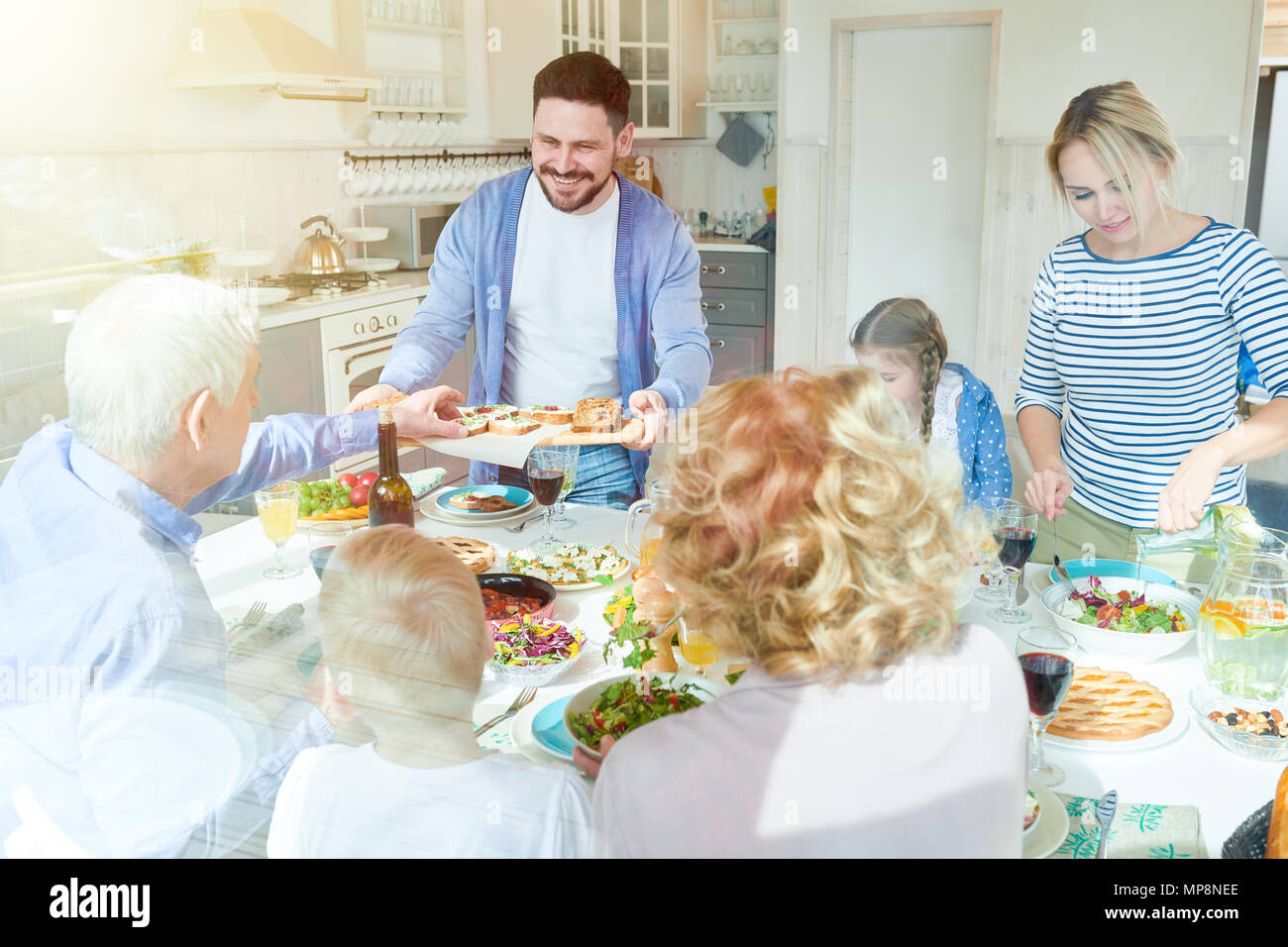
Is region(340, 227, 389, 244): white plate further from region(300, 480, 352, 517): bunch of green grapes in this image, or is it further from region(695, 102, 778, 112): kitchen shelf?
region(300, 480, 352, 517): bunch of green grapes

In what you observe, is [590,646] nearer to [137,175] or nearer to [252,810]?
[252,810]

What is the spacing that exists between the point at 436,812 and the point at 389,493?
427mm

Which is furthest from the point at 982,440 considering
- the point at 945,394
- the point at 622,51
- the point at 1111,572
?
the point at 622,51

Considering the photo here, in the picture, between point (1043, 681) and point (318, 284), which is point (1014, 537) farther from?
point (318, 284)

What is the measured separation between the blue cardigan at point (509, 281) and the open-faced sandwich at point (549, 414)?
12 cm

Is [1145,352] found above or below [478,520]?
above

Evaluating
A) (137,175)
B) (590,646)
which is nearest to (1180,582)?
(590,646)

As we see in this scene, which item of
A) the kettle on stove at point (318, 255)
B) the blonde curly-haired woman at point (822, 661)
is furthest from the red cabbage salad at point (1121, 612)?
the kettle on stove at point (318, 255)

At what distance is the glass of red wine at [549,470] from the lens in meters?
0.92

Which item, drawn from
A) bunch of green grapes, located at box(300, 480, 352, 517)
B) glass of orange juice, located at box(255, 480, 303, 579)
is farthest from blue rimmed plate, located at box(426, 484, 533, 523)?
glass of orange juice, located at box(255, 480, 303, 579)

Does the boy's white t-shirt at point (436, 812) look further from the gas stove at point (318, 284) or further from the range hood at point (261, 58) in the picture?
the gas stove at point (318, 284)

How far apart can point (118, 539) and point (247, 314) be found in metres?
0.21

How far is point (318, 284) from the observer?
193cm

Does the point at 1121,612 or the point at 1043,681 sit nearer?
the point at 1043,681
